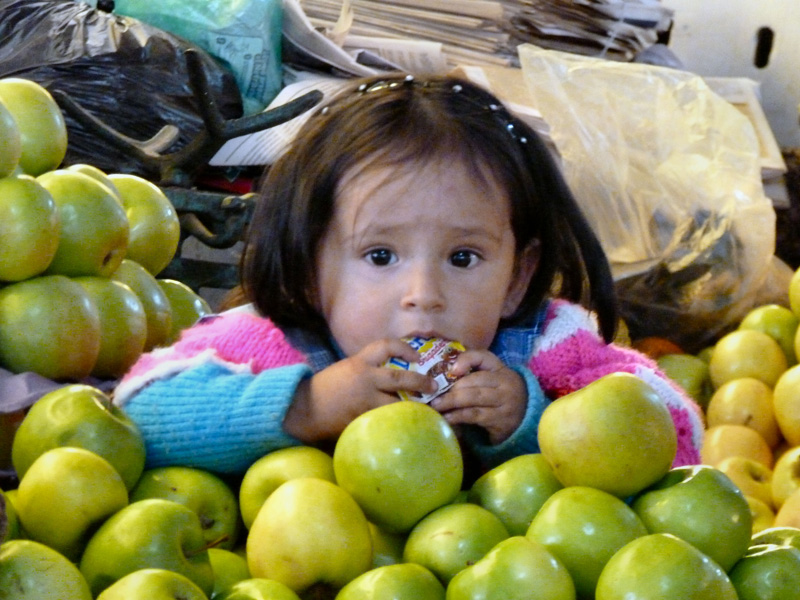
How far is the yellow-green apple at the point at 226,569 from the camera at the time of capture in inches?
30.4

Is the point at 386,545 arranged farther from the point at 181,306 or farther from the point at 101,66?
the point at 101,66

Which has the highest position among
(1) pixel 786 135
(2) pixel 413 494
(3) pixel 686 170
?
(2) pixel 413 494

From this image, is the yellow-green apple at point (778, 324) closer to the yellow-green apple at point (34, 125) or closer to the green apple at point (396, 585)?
the yellow-green apple at point (34, 125)

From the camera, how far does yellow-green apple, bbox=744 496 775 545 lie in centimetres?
170

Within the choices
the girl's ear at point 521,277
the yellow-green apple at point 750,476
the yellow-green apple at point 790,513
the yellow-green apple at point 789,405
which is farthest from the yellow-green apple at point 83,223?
the yellow-green apple at point 789,405

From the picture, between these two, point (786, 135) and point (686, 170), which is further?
point (786, 135)

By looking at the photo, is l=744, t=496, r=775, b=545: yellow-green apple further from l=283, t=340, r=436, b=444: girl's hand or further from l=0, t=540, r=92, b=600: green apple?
l=0, t=540, r=92, b=600: green apple

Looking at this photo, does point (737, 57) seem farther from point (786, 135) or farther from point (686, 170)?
point (686, 170)

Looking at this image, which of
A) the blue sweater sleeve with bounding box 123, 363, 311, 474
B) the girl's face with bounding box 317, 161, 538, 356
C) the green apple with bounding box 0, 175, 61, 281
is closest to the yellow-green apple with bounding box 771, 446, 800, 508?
the girl's face with bounding box 317, 161, 538, 356

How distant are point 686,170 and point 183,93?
48.2 inches

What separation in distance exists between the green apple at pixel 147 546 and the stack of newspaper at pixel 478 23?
2.32 metres

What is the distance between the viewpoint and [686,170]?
241cm

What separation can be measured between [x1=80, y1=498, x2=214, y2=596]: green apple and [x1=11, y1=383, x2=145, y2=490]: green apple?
138mm

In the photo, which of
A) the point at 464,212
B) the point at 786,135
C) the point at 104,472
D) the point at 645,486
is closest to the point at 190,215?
the point at 464,212
